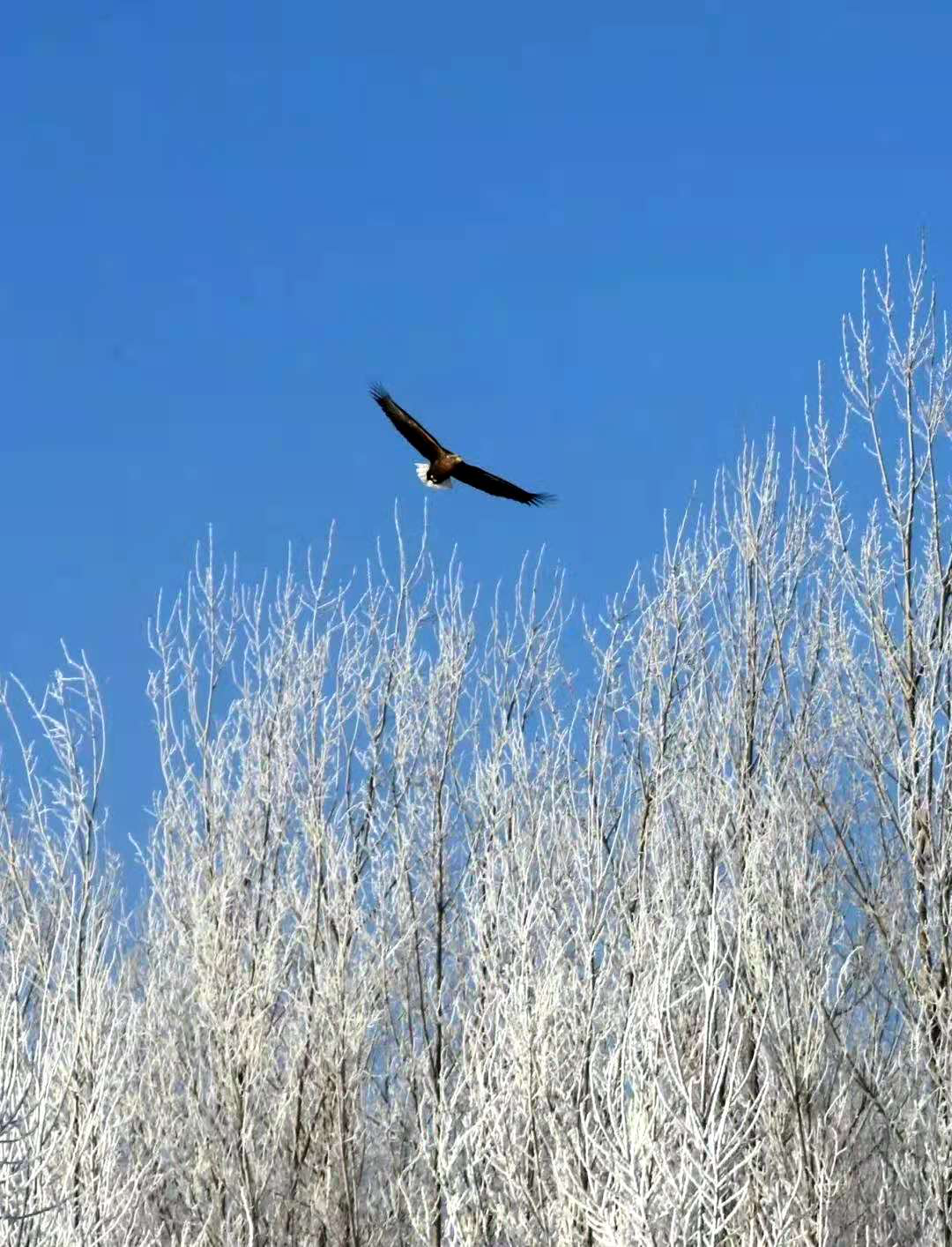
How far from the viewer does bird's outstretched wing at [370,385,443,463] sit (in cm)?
1009

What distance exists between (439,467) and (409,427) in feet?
1.06

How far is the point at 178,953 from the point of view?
12375 millimetres

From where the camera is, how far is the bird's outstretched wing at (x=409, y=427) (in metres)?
10.1

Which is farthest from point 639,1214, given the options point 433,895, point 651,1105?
point 433,895

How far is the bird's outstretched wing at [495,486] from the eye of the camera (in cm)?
1029

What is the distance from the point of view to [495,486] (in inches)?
415

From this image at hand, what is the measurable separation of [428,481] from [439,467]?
0.39ft

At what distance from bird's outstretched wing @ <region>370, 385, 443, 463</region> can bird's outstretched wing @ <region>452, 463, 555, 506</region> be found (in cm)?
24

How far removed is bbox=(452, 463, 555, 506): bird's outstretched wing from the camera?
10.3 meters

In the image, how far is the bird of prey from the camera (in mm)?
10055

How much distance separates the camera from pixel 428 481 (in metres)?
10.0

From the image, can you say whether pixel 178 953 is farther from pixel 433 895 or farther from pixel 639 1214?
pixel 639 1214

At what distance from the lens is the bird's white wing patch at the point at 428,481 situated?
32.9 ft

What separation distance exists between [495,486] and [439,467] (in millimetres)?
565
